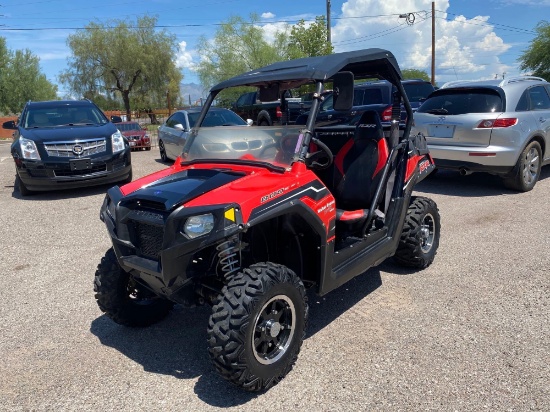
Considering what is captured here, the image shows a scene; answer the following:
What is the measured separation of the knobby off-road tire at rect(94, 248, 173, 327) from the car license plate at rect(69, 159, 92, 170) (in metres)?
5.22

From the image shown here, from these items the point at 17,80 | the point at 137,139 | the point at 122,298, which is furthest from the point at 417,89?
the point at 17,80

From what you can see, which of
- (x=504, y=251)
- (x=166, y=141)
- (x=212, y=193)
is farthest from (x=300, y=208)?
(x=166, y=141)

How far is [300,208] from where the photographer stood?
3.03 m

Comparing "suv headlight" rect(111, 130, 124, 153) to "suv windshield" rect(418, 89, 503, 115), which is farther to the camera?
"suv headlight" rect(111, 130, 124, 153)

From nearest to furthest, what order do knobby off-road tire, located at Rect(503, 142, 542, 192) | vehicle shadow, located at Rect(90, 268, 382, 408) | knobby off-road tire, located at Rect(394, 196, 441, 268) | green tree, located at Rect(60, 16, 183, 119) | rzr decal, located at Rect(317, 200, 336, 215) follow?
vehicle shadow, located at Rect(90, 268, 382, 408) < rzr decal, located at Rect(317, 200, 336, 215) < knobby off-road tire, located at Rect(394, 196, 441, 268) < knobby off-road tire, located at Rect(503, 142, 542, 192) < green tree, located at Rect(60, 16, 183, 119)

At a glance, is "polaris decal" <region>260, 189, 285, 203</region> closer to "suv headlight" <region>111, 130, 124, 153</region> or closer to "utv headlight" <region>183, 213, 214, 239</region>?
"utv headlight" <region>183, 213, 214, 239</region>

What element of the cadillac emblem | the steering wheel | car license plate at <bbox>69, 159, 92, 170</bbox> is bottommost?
car license plate at <bbox>69, 159, 92, 170</bbox>

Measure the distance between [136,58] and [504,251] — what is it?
37.9m

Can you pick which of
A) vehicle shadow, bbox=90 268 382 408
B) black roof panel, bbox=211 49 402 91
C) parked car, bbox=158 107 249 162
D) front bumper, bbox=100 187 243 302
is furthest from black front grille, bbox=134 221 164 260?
parked car, bbox=158 107 249 162

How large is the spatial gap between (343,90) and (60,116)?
7658mm

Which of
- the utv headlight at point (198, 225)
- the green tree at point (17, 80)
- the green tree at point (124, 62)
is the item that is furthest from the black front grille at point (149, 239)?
the green tree at point (17, 80)

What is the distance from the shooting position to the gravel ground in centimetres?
282

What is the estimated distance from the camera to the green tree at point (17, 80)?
45.2 metres

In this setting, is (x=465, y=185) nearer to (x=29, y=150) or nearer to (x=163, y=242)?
(x=163, y=242)
